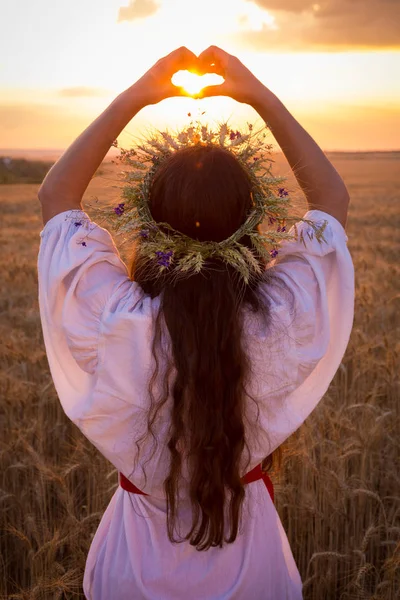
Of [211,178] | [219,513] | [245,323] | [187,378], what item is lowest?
[219,513]

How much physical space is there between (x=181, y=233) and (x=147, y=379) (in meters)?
0.34

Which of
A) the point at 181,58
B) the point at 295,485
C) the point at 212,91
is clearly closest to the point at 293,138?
the point at 212,91

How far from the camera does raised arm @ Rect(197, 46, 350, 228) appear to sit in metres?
1.68

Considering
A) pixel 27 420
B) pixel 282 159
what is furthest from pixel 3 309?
pixel 282 159

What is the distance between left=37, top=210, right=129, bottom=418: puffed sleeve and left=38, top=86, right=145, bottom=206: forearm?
0.21 ft

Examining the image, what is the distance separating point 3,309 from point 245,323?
→ 5.58m

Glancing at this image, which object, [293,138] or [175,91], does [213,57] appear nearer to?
[175,91]

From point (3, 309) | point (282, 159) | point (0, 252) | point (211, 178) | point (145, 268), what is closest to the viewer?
point (211, 178)

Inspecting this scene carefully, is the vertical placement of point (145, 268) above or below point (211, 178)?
below

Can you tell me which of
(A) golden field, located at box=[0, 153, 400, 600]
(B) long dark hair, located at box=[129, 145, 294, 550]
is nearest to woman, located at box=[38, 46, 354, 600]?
(B) long dark hair, located at box=[129, 145, 294, 550]

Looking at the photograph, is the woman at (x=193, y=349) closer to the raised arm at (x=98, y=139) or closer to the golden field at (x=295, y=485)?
the raised arm at (x=98, y=139)

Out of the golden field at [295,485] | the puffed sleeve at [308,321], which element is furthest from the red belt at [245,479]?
the golden field at [295,485]

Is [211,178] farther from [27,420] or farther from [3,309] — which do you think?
[3,309]

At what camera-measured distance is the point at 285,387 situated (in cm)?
155
